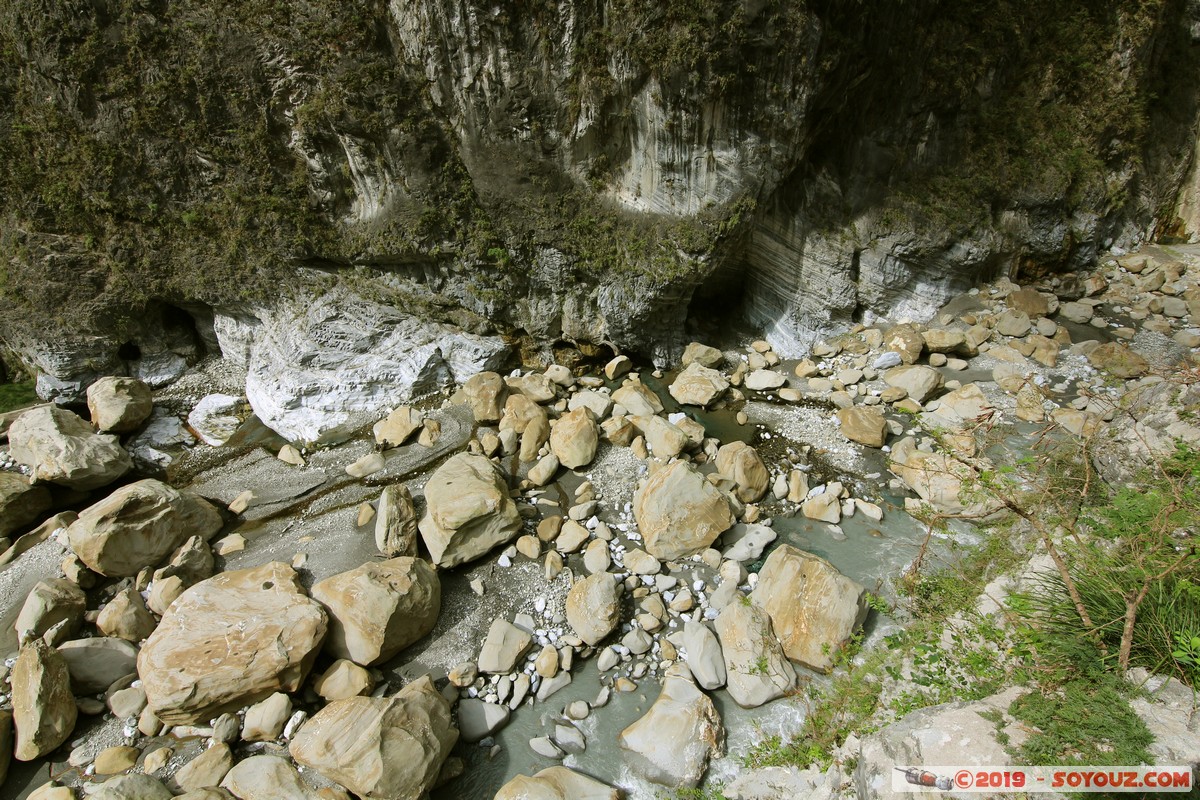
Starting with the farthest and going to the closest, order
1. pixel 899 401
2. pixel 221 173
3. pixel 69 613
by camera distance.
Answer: pixel 899 401
pixel 221 173
pixel 69 613

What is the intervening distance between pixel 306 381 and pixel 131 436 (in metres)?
3.12

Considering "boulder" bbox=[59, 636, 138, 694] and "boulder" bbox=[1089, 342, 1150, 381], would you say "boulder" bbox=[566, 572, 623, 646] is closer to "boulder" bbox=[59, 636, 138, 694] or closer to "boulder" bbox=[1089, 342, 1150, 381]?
"boulder" bbox=[59, 636, 138, 694]

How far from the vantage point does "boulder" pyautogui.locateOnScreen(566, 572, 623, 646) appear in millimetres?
6070

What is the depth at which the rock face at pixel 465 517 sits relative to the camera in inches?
266

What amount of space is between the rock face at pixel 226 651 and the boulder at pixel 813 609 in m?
4.95

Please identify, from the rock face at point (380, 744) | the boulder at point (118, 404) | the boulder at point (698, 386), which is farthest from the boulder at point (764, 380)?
the boulder at point (118, 404)

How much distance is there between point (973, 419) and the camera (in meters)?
8.48

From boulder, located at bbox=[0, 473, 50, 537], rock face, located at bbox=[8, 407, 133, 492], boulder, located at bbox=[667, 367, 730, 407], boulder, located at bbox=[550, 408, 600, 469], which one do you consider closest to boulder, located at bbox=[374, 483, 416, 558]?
boulder, located at bbox=[550, 408, 600, 469]

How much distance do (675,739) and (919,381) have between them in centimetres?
712

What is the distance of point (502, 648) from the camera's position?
Answer: 5.93 meters

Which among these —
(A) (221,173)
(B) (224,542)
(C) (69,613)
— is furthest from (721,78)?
(C) (69,613)

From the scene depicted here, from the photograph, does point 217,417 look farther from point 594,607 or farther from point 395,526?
point 594,607

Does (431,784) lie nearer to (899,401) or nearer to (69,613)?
(69,613)

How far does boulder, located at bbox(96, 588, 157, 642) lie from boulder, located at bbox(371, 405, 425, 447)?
3.53 meters
